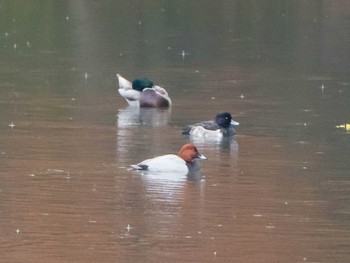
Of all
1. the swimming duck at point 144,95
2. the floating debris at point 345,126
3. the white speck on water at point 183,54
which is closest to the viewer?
the floating debris at point 345,126

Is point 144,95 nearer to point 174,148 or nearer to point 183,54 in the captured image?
point 174,148

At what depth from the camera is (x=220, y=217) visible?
11891 millimetres

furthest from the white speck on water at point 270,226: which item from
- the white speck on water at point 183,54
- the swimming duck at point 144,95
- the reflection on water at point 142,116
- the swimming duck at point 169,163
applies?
the white speck on water at point 183,54

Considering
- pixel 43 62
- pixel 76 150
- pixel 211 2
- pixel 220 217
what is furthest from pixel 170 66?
pixel 211 2

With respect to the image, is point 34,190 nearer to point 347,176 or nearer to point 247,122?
point 347,176

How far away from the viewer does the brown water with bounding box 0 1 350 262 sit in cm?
1096

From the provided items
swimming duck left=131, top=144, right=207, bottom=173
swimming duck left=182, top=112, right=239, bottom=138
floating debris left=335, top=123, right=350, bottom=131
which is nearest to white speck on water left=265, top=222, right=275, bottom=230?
swimming duck left=131, top=144, right=207, bottom=173

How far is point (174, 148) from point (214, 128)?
4.09ft

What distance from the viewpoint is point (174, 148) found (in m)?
15.8

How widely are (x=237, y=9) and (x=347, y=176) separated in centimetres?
2496

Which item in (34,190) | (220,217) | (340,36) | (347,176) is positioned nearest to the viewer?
(220,217)

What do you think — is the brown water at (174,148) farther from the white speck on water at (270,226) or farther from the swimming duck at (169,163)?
the swimming duck at (169,163)

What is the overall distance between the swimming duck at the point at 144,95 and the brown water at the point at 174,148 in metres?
0.19

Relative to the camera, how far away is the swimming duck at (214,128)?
16766 millimetres
